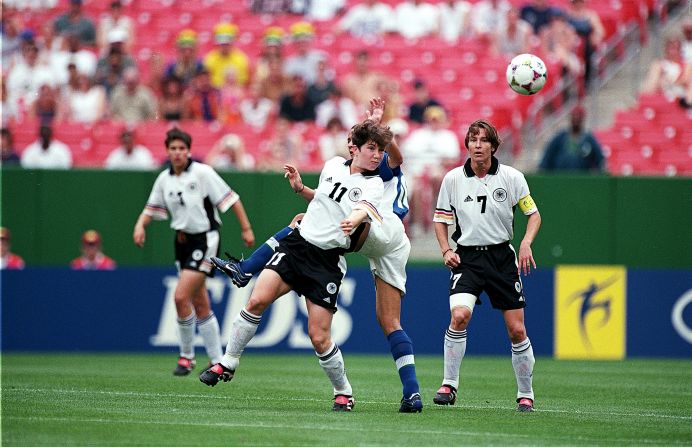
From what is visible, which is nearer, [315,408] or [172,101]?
[315,408]

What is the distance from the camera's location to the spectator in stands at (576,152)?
18.5 metres

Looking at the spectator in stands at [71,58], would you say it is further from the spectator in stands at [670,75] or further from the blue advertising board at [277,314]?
the spectator in stands at [670,75]

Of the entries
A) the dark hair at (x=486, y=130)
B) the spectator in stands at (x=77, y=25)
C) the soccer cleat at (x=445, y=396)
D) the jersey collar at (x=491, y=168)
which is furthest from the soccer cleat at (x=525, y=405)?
the spectator in stands at (x=77, y=25)

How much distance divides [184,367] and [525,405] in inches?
182

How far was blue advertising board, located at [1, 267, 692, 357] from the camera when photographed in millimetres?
17359

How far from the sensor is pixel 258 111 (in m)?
21.0

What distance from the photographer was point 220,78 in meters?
22.1

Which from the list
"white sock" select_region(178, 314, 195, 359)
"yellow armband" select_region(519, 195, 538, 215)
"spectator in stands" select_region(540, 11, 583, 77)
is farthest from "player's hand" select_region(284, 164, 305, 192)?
"spectator in stands" select_region(540, 11, 583, 77)

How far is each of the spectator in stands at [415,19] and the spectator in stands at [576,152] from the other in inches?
212

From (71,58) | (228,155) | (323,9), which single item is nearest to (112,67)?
(71,58)

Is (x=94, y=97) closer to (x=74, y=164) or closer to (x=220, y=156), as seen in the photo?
(x=74, y=164)

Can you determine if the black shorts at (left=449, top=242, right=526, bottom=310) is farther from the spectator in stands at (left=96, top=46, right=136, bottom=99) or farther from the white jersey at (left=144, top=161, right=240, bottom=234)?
the spectator in stands at (left=96, top=46, right=136, bottom=99)

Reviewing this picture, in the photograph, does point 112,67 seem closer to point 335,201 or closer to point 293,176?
point 293,176

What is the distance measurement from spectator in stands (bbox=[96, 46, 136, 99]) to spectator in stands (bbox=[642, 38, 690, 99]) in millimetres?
8983
